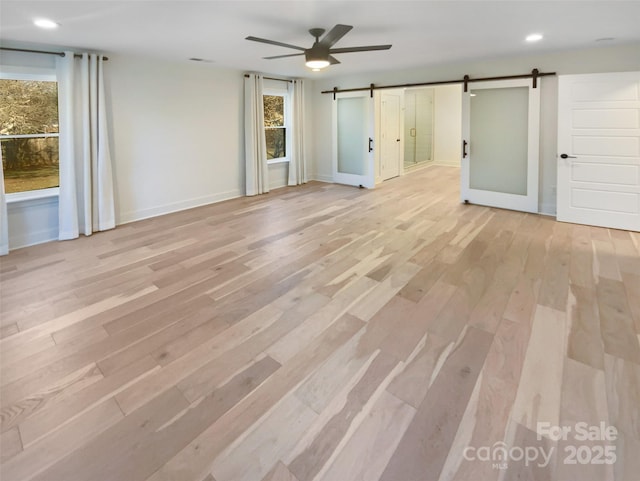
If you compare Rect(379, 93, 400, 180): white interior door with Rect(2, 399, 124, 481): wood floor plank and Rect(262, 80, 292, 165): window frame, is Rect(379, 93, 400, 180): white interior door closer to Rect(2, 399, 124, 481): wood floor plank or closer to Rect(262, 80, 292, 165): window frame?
Rect(262, 80, 292, 165): window frame

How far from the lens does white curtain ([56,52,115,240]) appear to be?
4.64 m

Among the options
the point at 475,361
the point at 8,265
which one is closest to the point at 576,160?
the point at 475,361

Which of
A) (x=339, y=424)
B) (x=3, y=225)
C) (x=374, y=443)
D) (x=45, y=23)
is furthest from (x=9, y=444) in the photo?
(x=45, y=23)

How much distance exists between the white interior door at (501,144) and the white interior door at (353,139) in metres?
2.09

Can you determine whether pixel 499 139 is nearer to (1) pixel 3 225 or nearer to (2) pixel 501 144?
(2) pixel 501 144

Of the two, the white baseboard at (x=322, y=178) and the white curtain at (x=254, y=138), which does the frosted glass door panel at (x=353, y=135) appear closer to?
the white baseboard at (x=322, y=178)

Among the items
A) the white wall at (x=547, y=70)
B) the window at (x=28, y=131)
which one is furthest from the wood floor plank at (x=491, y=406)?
the window at (x=28, y=131)

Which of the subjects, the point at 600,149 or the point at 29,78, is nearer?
the point at 29,78

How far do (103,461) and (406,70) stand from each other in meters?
7.11

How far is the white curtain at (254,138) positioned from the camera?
22.7 feet

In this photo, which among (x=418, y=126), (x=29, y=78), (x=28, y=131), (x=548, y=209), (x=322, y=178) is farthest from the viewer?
(x=418, y=126)

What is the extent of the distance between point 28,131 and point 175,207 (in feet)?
7.12

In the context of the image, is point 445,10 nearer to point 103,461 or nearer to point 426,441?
point 426,441

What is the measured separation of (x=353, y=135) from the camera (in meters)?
8.11
